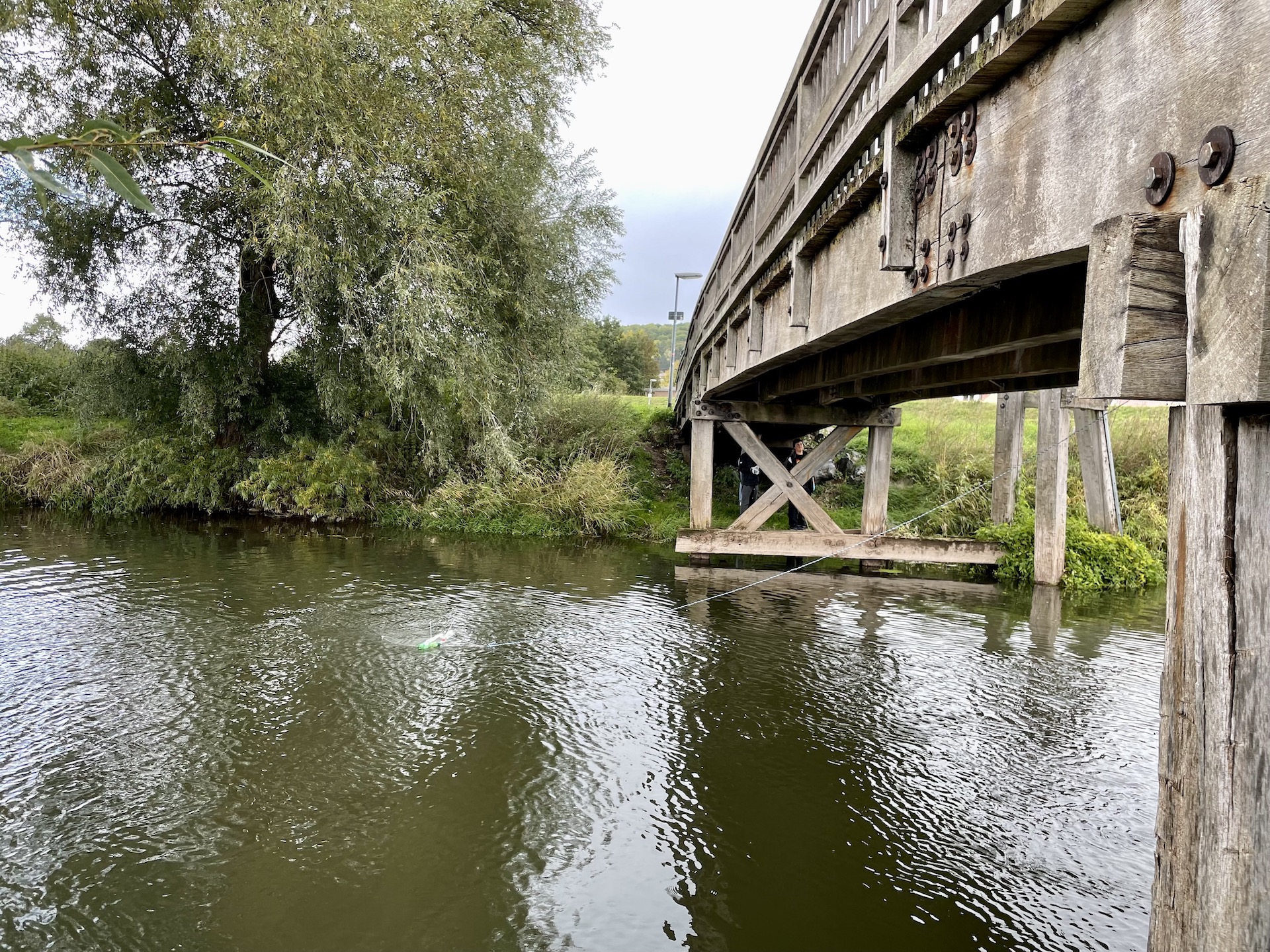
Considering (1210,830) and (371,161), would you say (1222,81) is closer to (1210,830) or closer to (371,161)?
(1210,830)

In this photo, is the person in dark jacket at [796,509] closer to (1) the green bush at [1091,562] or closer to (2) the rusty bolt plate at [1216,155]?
(1) the green bush at [1091,562]

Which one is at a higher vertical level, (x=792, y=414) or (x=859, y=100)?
(x=859, y=100)

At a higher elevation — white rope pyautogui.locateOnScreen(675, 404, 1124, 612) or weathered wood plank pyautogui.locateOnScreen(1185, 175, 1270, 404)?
weathered wood plank pyautogui.locateOnScreen(1185, 175, 1270, 404)

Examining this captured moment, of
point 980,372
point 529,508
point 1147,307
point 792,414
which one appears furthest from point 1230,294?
point 529,508

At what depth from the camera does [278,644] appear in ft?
23.1

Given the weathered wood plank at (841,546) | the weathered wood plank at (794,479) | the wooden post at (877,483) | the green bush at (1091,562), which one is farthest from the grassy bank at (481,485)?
the weathered wood plank at (794,479)

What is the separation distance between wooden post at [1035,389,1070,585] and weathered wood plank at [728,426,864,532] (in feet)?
7.57

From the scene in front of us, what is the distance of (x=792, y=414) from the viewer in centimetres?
1125

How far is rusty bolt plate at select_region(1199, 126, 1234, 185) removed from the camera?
5.30 ft

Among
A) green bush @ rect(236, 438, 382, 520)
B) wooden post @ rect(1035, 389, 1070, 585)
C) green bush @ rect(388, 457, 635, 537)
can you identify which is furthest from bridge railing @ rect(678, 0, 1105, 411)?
green bush @ rect(236, 438, 382, 520)

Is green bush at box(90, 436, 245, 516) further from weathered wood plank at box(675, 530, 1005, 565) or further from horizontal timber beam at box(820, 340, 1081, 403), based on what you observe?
horizontal timber beam at box(820, 340, 1081, 403)

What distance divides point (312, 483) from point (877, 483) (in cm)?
986

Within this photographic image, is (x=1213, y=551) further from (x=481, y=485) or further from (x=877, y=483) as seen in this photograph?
(x=481, y=485)

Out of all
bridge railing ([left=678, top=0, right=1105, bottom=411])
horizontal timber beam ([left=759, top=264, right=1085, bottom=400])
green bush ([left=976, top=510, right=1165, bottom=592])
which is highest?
bridge railing ([left=678, top=0, right=1105, bottom=411])
